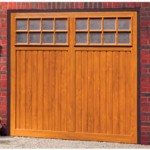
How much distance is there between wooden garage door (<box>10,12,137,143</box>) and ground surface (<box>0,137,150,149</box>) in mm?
243

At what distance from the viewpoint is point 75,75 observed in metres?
10.6

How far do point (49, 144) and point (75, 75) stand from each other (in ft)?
4.85

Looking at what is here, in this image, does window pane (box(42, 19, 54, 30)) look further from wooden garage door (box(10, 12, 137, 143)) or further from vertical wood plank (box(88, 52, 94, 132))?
vertical wood plank (box(88, 52, 94, 132))

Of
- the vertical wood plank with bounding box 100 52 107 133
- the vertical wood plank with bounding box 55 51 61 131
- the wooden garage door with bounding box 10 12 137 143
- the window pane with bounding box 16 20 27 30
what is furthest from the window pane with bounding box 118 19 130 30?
the window pane with bounding box 16 20 27 30

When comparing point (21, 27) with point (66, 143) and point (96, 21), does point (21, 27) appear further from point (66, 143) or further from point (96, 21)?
point (66, 143)

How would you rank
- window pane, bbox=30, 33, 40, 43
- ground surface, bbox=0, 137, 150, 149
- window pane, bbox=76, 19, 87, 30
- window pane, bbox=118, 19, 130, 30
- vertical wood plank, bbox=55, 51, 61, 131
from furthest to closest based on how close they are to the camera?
window pane, bbox=30, 33, 40, 43 → vertical wood plank, bbox=55, 51, 61, 131 → window pane, bbox=76, 19, 87, 30 → window pane, bbox=118, 19, 130, 30 → ground surface, bbox=0, 137, 150, 149

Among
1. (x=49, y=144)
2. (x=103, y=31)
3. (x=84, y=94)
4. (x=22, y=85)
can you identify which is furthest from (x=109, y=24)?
(x=49, y=144)

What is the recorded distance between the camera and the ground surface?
9.97m

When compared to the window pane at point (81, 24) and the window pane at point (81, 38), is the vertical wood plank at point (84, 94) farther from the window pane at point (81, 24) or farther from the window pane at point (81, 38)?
the window pane at point (81, 24)

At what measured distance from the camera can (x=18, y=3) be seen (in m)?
10.8

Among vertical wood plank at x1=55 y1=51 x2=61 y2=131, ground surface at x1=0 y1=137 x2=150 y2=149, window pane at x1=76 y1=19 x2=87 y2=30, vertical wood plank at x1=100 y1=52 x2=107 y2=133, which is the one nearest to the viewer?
ground surface at x1=0 y1=137 x2=150 y2=149

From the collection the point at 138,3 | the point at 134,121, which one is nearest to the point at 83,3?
the point at 138,3

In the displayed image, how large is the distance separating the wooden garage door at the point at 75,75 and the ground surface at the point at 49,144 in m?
0.24

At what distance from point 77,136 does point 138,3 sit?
2.87 m
